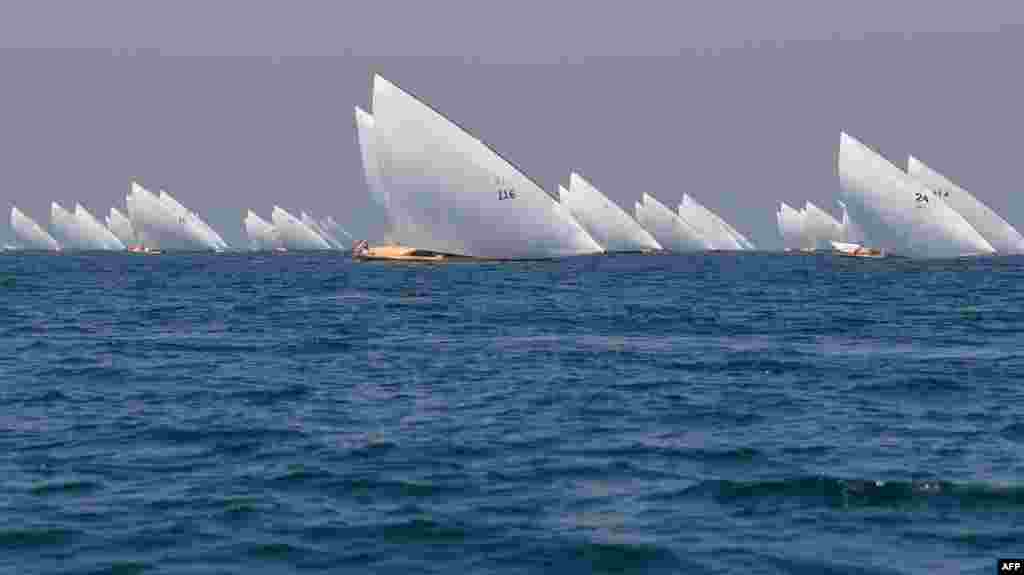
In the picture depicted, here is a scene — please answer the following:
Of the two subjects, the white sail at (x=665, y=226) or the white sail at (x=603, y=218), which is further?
the white sail at (x=665, y=226)

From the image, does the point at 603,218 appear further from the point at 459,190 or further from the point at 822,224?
the point at 459,190

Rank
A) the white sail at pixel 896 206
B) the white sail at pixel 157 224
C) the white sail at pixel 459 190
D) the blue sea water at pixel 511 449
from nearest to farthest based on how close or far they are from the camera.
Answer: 1. the blue sea water at pixel 511 449
2. the white sail at pixel 459 190
3. the white sail at pixel 896 206
4. the white sail at pixel 157 224

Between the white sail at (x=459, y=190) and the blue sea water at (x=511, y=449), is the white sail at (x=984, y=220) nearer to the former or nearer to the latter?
the white sail at (x=459, y=190)

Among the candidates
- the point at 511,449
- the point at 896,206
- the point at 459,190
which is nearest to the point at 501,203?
the point at 459,190

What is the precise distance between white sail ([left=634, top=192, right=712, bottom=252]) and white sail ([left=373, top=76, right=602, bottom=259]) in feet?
352

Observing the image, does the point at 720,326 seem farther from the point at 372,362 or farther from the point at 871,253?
the point at 871,253

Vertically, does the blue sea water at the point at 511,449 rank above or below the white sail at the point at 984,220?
below

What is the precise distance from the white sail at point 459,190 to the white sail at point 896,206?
30043mm

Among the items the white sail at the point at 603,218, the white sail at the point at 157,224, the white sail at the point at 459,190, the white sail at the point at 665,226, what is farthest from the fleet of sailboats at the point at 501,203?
the white sail at the point at 157,224

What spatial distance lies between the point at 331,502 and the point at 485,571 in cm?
333

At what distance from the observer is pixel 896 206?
100312 millimetres

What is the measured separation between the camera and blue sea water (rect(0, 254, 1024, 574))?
13.3 metres

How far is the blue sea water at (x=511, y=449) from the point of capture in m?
13.3

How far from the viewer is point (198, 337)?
123 feet
